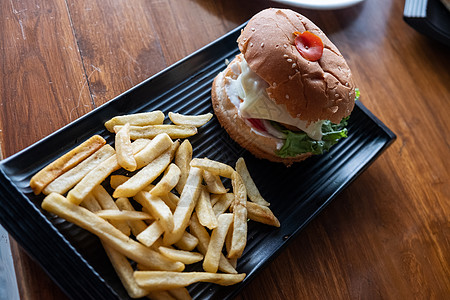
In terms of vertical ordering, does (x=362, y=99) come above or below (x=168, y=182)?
below

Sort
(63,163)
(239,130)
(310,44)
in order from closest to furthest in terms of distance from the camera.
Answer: (63,163) → (310,44) → (239,130)

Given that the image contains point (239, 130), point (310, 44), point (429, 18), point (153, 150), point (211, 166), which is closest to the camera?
point (153, 150)

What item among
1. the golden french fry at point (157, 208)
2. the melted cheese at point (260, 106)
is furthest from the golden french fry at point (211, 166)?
the melted cheese at point (260, 106)

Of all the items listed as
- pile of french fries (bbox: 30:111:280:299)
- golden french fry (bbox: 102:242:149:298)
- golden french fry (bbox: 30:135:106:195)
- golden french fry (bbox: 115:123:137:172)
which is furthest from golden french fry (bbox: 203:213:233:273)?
golden french fry (bbox: 30:135:106:195)

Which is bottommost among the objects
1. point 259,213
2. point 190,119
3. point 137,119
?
point 259,213

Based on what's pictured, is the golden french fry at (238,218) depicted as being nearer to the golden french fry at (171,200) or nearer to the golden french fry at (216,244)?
the golden french fry at (216,244)

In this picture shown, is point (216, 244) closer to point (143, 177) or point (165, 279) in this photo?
point (165, 279)

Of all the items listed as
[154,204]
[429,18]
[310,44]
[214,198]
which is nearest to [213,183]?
[214,198]
